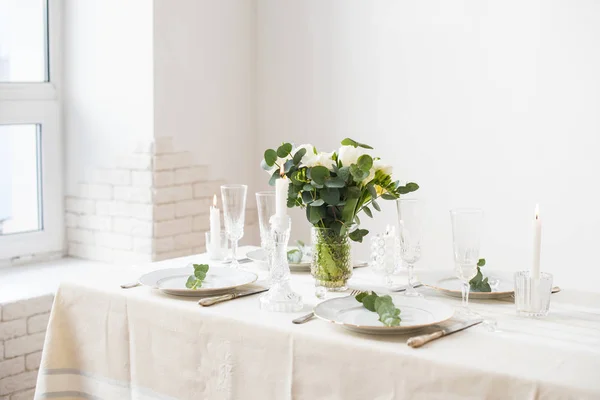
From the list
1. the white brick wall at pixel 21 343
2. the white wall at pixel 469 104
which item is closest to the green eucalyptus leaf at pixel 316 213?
the white wall at pixel 469 104

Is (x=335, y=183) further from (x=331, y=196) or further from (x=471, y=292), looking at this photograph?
(x=471, y=292)

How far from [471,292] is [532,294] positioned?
19cm

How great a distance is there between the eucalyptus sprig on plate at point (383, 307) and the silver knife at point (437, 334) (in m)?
0.05

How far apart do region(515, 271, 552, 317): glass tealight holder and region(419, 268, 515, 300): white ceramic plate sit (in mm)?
134

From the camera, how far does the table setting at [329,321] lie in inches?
56.3

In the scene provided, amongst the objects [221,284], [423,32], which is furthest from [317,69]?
[221,284]

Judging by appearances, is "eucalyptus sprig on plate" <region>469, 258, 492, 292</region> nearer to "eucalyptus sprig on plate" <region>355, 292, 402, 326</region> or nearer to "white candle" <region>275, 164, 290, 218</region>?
"eucalyptus sprig on plate" <region>355, 292, 402, 326</region>

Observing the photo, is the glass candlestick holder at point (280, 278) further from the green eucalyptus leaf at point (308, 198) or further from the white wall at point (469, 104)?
the white wall at point (469, 104)

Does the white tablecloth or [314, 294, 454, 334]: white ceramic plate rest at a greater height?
[314, 294, 454, 334]: white ceramic plate

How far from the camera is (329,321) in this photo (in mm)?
1599

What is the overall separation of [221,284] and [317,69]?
1575mm

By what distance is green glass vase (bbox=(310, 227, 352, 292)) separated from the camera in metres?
1.87

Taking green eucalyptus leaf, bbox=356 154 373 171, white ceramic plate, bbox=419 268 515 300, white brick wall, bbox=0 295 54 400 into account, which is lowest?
white brick wall, bbox=0 295 54 400

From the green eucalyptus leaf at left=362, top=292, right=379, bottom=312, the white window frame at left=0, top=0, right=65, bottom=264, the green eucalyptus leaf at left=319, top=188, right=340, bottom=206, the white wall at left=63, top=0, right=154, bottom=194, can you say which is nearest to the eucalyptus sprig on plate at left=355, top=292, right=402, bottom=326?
the green eucalyptus leaf at left=362, top=292, right=379, bottom=312
